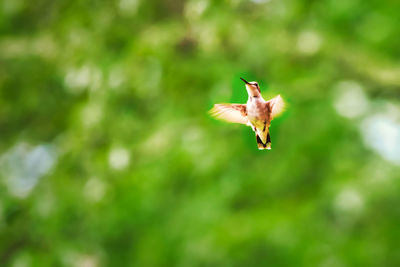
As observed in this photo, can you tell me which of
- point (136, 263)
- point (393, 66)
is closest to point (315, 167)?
point (393, 66)

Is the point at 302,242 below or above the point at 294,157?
below

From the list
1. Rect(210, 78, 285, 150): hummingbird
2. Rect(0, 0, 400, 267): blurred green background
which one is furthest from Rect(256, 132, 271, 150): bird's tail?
Rect(0, 0, 400, 267): blurred green background

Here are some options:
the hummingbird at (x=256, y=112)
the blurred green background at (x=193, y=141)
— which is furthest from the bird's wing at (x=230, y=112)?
the blurred green background at (x=193, y=141)

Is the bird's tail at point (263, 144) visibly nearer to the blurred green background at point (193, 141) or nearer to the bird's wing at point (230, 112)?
the bird's wing at point (230, 112)

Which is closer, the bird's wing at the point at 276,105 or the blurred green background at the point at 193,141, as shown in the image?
the bird's wing at the point at 276,105

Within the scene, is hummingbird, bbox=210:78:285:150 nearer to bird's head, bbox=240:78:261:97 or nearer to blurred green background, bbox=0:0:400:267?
bird's head, bbox=240:78:261:97

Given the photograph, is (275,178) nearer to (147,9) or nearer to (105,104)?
(105,104)
